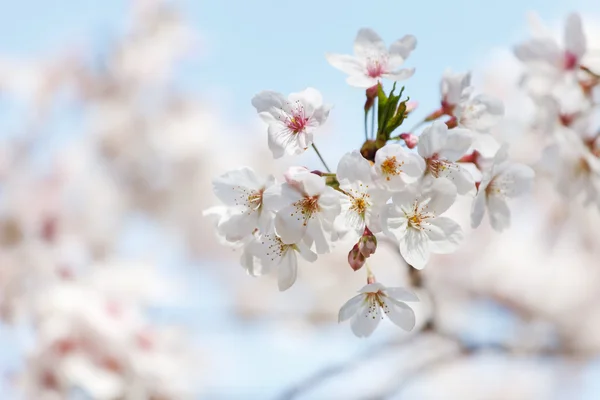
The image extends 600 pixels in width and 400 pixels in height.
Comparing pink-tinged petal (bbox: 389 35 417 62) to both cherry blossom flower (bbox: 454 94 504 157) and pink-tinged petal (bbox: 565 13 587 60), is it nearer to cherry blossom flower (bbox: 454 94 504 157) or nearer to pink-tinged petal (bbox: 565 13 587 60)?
cherry blossom flower (bbox: 454 94 504 157)

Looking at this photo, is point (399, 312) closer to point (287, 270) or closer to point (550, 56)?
point (287, 270)

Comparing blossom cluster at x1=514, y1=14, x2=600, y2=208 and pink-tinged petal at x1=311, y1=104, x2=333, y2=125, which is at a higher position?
blossom cluster at x1=514, y1=14, x2=600, y2=208

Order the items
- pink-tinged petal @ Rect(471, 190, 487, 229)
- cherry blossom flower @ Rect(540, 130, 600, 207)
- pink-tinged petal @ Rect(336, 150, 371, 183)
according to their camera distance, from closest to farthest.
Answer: pink-tinged petal @ Rect(336, 150, 371, 183), pink-tinged petal @ Rect(471, 190, 487, 229), cherry blossom flower @ Rect(540, 130, 600, 207)

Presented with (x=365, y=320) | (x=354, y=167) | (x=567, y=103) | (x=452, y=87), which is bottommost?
(x=365, y=320)

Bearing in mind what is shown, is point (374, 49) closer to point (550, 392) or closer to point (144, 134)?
point (144, 134)

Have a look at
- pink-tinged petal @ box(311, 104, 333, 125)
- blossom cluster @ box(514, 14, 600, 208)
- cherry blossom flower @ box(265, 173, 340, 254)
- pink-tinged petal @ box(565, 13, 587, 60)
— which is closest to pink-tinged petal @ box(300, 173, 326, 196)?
cherry blossom flower @ box(265, 173, 340, 254)

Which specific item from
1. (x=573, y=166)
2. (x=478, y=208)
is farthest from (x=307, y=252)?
(x=573, y=166)

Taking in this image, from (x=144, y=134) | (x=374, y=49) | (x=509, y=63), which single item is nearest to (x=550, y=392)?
(x=509, y=63)

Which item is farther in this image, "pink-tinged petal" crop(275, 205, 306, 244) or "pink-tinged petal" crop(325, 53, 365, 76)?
"pink-tinged petal" crop(325, 53, 365, 76)
